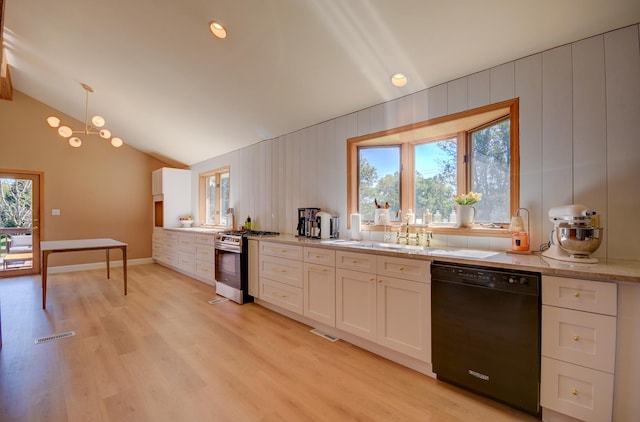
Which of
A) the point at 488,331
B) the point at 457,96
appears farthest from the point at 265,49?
the point at 488,331

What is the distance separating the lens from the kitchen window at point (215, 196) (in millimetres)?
5723

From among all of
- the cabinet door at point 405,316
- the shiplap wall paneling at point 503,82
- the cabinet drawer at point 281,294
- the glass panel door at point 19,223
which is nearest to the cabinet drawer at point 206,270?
the cabinet drawer at point 281,294

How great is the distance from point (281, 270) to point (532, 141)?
2.58 metres

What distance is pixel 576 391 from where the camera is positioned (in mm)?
1532

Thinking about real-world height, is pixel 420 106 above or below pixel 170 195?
above

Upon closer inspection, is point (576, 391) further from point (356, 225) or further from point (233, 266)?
point (233, 266)

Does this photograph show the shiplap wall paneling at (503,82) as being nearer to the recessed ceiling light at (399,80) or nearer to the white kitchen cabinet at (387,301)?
the recessed ceiling light at (399,80)

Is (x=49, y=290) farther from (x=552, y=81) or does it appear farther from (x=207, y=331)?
(x=552, y=81)

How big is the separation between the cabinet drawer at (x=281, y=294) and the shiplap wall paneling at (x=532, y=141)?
7.03 ft

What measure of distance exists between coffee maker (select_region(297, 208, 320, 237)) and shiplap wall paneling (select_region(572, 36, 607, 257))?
90.7 inches

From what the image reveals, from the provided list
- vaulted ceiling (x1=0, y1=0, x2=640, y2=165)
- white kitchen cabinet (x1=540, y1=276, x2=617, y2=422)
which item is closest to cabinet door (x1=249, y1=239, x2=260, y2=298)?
vaulted ceiling (x1=0, y1=0, x2=640, y2=165)

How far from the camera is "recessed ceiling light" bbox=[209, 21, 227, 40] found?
260 cm

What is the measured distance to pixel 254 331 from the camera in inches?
116

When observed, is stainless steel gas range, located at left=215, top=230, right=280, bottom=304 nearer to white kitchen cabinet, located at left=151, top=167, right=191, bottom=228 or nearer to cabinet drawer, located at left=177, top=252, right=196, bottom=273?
cabinet drawer, located at left=177, top=252, right=196, bottom=273
